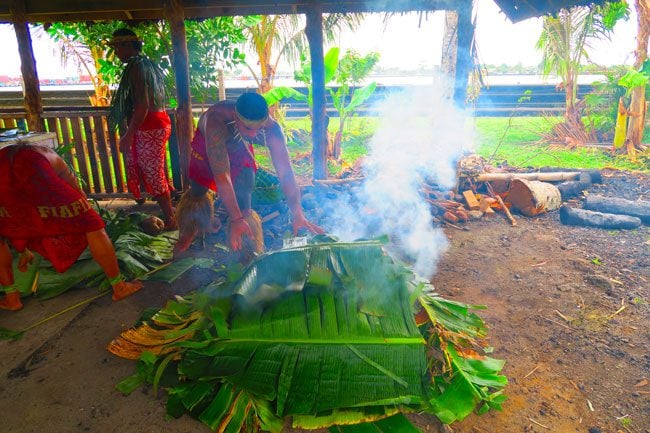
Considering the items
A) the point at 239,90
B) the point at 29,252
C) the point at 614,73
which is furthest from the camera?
the point at 239,90

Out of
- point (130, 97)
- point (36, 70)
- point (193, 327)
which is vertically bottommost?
point (193, 327)

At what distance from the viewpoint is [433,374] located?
2.44 metres

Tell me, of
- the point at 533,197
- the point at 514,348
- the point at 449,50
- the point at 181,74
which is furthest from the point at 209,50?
the point at 514,348

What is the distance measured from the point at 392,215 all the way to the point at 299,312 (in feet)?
11.5

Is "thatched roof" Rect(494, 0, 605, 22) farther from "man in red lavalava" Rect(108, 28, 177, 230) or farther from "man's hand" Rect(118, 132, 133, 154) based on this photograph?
"man's hand" Rect(118, 132, 133, 154)

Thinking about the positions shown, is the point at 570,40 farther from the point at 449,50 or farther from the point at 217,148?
the point at 217,148

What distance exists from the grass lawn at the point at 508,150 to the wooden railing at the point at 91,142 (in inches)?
146

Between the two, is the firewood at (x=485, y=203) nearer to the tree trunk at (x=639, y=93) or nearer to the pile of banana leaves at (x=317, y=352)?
the pile of banana leaves at (x=317, y=352)

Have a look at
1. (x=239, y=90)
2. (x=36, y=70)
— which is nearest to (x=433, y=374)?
(x=36, y=70)

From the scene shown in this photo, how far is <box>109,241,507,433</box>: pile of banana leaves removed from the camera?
2.18 meters

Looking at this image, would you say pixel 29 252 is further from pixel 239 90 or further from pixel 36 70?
pixel 239 90

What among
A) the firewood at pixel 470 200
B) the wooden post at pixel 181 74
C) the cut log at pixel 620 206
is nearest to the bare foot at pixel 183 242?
the wooden post at pixel 181 74

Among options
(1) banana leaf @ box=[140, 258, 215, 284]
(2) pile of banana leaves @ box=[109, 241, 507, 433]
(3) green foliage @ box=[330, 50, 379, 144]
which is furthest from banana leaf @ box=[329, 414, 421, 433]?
(3) green foliage @ box=[330, 50, 379, 144]

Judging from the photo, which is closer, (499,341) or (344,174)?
(499,341)
